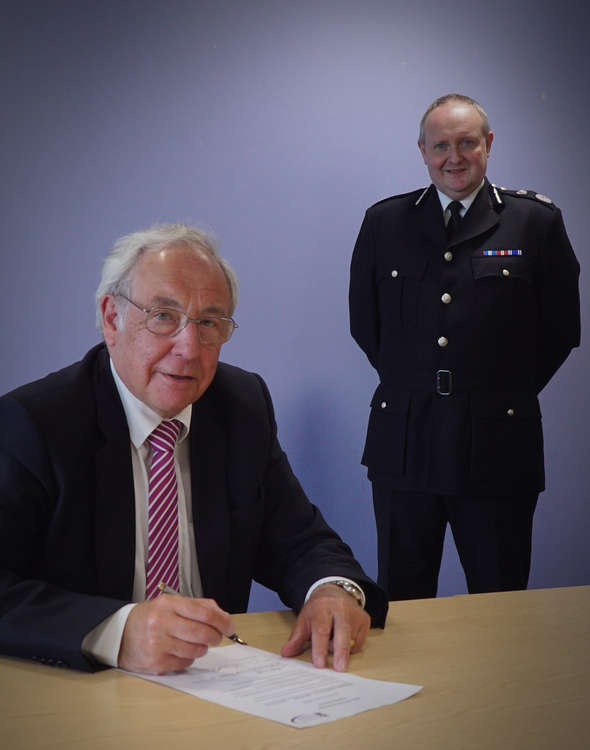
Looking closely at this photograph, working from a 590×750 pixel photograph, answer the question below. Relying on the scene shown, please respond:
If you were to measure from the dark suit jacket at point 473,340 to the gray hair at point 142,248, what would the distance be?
125cm

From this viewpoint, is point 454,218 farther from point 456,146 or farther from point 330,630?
point 330,630

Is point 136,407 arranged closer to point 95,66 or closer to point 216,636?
point 216,636

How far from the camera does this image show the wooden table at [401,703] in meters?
1.04

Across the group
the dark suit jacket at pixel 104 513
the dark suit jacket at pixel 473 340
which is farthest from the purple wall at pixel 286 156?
the dark suit jacket at pixel 104 513

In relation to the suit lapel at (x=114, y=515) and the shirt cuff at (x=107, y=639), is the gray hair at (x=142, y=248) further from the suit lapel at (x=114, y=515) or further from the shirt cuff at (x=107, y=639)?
the shirt cuff at (x=107, y=639)

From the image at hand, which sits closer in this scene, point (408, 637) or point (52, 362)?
point (408, 637)

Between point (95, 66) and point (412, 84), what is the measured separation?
4.33ft

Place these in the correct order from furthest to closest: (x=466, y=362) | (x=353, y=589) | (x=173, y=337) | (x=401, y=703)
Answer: (x=466, y=362) → (x=173, y=337) → (x=353, y=589) → (x=401, y=703)

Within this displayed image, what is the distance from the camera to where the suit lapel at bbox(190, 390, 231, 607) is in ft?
5.57

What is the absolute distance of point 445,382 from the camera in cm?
282

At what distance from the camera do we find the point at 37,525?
5.08ft

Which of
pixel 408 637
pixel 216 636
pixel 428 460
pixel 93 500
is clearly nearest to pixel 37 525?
pixel 93 500

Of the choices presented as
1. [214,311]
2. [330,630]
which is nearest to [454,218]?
[214,311]

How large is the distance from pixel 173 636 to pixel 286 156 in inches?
106
